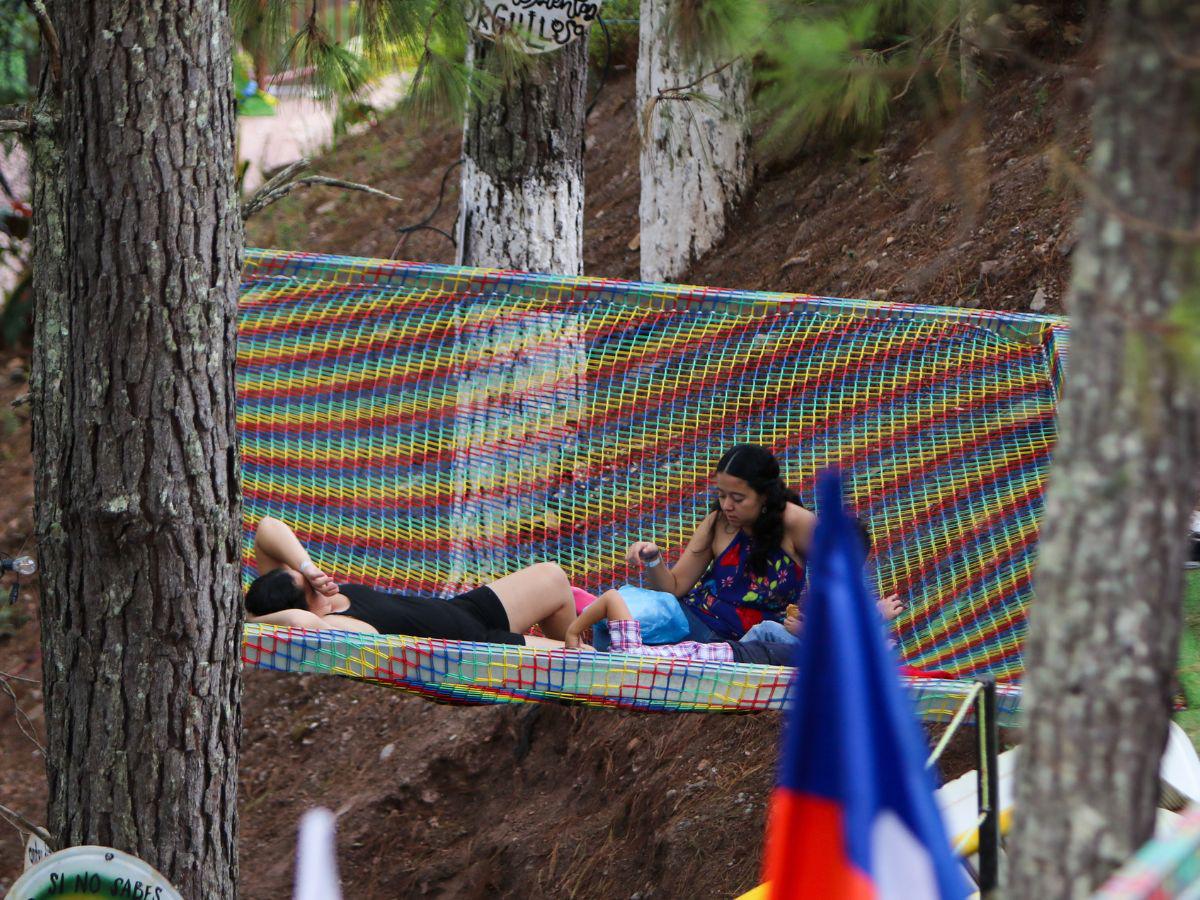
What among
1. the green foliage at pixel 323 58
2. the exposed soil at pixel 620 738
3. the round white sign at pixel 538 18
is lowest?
the exposed soil at pixel 620 738

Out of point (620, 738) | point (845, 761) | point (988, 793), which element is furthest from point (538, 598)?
point (845, 761)

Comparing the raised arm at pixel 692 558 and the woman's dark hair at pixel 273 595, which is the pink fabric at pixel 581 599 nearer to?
the raised arm at pixel 692 558

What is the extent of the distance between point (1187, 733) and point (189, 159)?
194cm

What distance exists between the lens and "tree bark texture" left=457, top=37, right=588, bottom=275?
391cm

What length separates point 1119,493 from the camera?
43.9 inches

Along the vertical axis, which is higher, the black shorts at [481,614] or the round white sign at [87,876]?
the black shorts at [481,614]

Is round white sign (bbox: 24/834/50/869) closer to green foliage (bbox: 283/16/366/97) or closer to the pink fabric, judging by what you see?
the pink fabric

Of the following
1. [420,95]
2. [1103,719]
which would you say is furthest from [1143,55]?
[420,95]

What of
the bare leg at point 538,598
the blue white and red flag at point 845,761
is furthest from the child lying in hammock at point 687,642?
the blue white and red flag at point 845,761

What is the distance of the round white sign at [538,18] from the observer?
3410mm

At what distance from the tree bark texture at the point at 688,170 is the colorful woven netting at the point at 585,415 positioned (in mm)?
2108

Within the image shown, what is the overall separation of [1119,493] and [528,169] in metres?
3.01

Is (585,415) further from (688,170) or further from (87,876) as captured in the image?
(688,170)

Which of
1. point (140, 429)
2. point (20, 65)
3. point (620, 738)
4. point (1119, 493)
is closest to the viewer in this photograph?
point (1119, 493)
